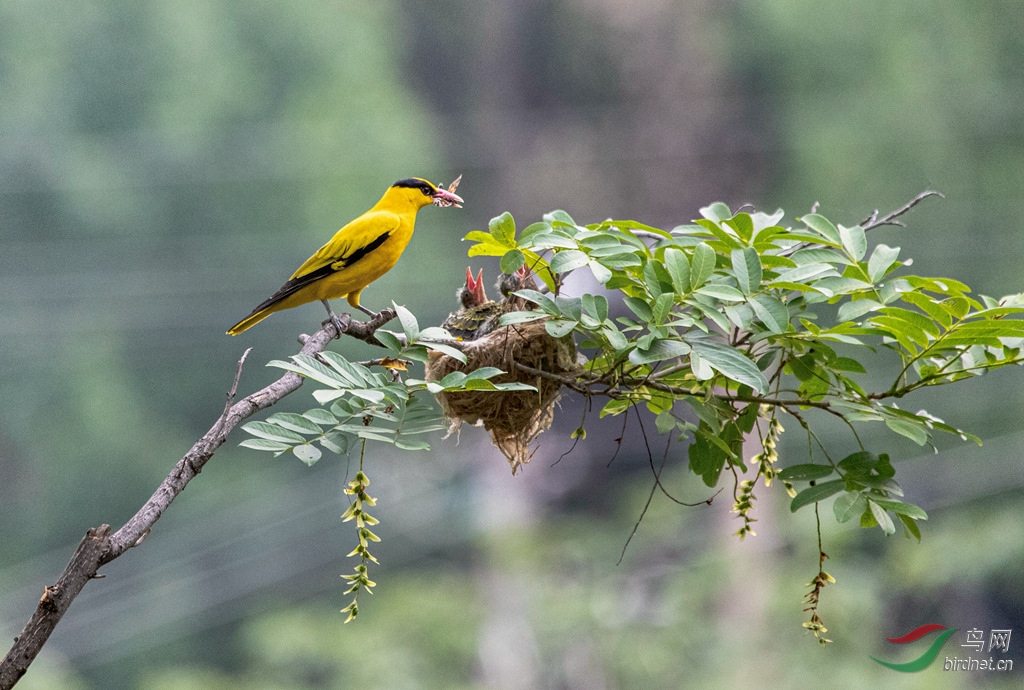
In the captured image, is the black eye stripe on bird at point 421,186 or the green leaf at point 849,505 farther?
the black eye stripe on bird at point 421,186

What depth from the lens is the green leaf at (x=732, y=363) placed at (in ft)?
2.50

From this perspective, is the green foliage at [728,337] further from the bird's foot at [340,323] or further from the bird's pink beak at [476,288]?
the bird's pink beak at [476,288]

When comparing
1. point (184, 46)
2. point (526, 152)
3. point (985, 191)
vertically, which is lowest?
point (985, 191)

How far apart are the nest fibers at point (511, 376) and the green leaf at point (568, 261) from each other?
16 centimetres

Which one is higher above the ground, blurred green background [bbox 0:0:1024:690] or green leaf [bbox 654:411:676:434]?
green leaf [bbox 654:411:676:434]

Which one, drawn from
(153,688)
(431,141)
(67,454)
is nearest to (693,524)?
(431,141)

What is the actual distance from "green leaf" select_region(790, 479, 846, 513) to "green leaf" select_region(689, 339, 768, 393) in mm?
141

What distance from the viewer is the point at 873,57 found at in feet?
14.0

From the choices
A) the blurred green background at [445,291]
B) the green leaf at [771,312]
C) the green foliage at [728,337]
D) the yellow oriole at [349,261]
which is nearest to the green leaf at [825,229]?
the green foliage at [728,337]

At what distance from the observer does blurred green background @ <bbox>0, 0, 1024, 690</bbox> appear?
11.7 feet

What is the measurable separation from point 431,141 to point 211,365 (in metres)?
1.38

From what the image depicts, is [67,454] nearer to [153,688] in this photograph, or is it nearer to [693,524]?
[153,688]

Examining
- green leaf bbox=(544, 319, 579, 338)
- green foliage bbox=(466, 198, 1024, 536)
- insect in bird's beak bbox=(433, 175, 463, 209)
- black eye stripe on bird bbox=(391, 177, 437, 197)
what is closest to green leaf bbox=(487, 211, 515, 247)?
green foliage bbox=(466, 198, 1024, 536)

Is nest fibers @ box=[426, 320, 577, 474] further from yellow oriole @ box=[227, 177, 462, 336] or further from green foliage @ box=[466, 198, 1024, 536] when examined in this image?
yellow oriole @ box=[227, 177, 462, 336]
